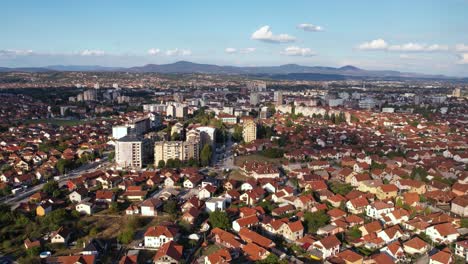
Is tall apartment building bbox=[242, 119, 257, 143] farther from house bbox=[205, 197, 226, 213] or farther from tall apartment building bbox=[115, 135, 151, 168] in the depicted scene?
house bbox=[205, 197, 226, 213]

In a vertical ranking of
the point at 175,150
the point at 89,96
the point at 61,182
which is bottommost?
the point at 61,182

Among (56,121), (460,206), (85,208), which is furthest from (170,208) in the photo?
(56,121)

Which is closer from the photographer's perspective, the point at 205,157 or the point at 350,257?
the point at 350,257

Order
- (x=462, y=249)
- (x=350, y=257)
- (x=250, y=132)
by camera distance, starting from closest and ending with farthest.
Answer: (x=350, y=257)
(x=462, y=249)
(x=250, y=132)

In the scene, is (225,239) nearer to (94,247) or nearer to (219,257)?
(219,257)

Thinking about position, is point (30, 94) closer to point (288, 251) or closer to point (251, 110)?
point (251, 110)

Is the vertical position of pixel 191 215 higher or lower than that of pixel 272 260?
lower
